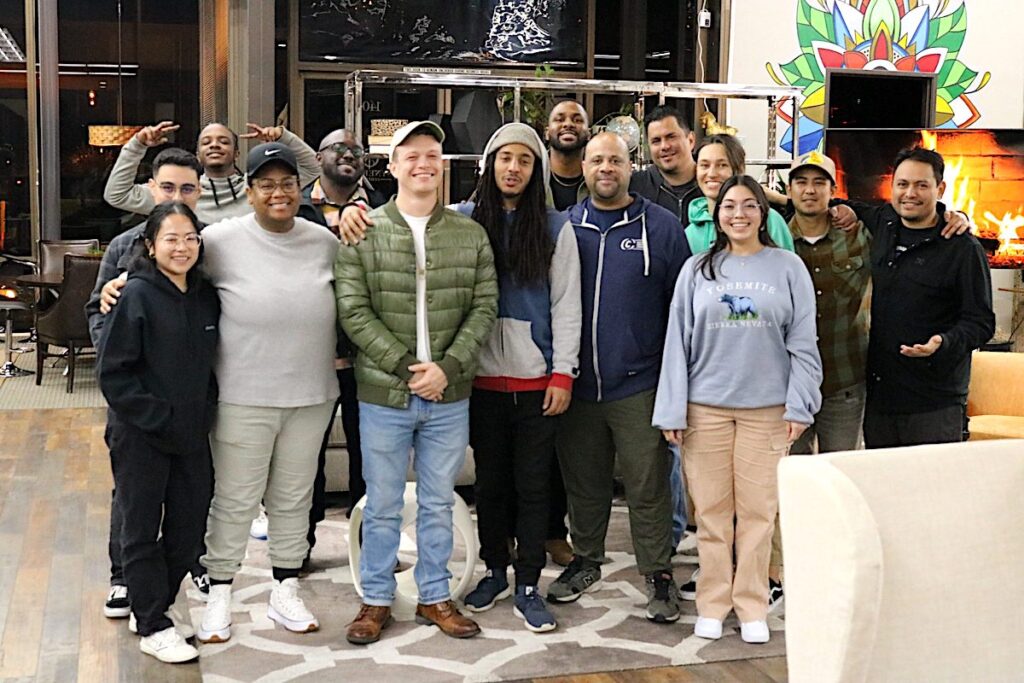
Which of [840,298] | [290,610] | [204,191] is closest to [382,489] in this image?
[290,610]

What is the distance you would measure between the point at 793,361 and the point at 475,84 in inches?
150

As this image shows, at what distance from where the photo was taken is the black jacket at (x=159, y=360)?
3.39m

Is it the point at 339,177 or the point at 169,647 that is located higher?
the point at 339,177

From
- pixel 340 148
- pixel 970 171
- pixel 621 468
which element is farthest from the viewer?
pixel 970 171

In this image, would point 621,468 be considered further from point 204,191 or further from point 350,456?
point 204,191

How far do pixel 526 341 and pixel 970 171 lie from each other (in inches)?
191

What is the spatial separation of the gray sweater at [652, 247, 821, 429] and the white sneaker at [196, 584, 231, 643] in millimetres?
1465

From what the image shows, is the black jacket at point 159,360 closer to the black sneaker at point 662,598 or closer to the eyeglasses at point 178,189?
the eyeglasses at point 178,189

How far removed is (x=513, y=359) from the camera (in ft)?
12.7

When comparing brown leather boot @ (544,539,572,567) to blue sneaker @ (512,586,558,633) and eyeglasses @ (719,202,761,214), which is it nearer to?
blue sneaker @ (512,586,558,633)

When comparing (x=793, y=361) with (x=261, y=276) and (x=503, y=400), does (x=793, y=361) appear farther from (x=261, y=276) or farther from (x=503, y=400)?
(x=261, y=276)

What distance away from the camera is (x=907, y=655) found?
1886mm

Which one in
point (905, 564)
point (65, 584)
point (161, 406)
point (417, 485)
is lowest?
point (65, 584)

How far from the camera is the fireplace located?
7.61 metres
